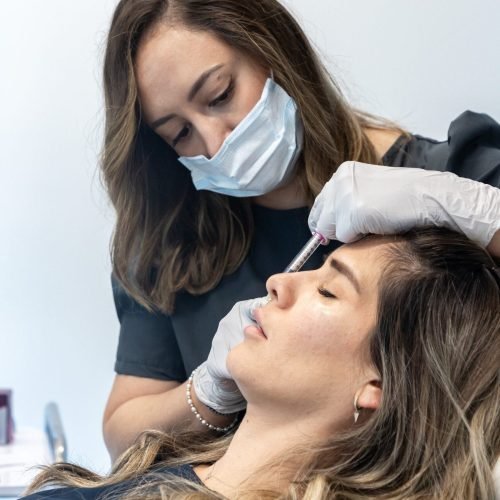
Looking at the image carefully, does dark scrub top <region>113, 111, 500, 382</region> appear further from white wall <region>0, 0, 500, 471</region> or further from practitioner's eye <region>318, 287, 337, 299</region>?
white wall <region>0, 0, 500, 471</region>

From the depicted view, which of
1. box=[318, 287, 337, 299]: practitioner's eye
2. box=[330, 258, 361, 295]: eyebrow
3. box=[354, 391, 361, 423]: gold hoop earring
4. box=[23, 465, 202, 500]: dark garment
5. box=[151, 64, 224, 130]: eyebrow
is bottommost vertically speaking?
box=[23, 465, 202, 500]: dark garment

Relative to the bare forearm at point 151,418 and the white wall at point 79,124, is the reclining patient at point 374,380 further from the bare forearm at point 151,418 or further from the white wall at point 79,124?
the white wall at point 79,124

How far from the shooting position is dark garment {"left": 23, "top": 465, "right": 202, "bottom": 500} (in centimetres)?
150

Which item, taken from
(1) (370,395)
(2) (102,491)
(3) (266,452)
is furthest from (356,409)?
(2) (102,491)

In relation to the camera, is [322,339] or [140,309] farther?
[140,309]

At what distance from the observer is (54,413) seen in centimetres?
226

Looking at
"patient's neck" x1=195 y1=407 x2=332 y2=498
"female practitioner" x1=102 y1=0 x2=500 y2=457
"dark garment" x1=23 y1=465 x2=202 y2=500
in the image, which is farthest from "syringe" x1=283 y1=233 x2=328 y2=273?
"dark garment" x1=23 y1=465 x2=202 y2=500

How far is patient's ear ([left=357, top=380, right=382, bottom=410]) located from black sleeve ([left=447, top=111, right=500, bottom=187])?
49cm

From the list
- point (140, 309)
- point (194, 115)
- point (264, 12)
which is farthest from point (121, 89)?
point (140, 309)

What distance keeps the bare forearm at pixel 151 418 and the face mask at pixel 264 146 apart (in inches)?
16.8

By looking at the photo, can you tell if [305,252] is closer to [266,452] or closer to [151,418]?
[266,452]

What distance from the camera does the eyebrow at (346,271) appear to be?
145 centimetres

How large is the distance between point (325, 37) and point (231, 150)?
68 centimetres

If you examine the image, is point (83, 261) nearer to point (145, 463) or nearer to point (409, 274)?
point (145, 463)
